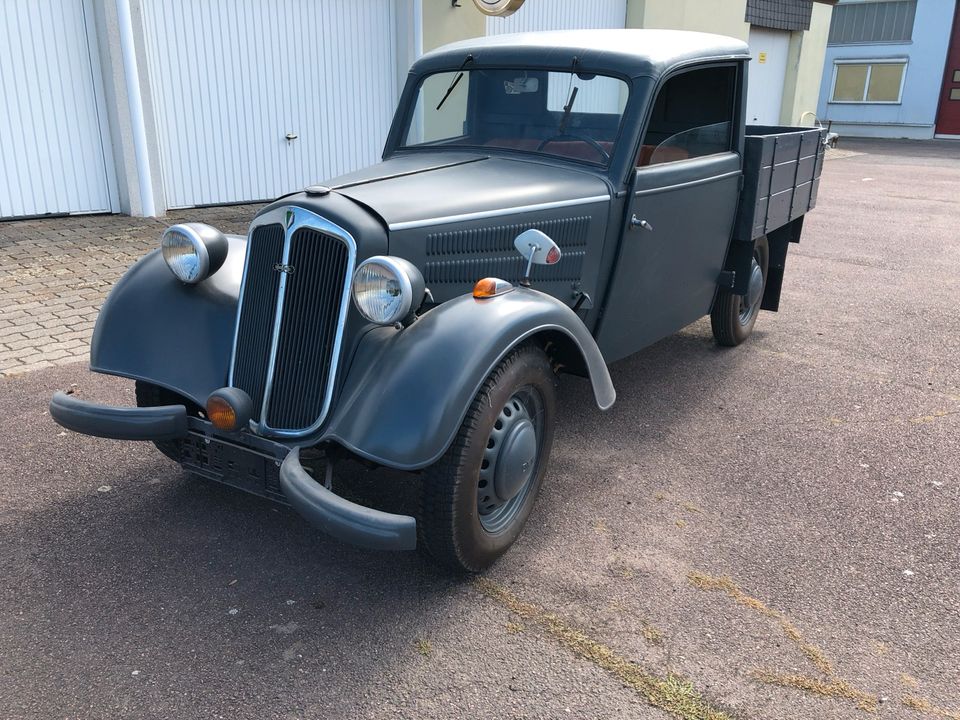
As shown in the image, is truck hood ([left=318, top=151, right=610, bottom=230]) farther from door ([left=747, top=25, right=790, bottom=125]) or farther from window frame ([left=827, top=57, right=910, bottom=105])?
window frame ([left=827, top=57, right=910, bottom=105])

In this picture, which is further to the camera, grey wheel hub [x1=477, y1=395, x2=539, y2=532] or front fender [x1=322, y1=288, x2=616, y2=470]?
grey wheel hub [x1=477, y1=395, x2=539, y2=532]

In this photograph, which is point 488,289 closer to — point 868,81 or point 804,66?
point 804,66

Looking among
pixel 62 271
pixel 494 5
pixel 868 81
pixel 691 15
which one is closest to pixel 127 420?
pixel 62 271

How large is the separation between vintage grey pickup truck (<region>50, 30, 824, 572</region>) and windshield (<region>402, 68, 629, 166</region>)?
0.4 inches

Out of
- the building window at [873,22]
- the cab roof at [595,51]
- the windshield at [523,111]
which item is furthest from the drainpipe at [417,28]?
the building window at [873,22]

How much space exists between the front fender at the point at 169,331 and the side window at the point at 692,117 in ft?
6.47

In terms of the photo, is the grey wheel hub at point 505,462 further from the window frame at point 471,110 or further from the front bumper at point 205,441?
the window frame at point 471,110

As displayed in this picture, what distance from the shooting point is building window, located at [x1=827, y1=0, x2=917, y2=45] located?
25.1 m

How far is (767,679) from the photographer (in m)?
2.43

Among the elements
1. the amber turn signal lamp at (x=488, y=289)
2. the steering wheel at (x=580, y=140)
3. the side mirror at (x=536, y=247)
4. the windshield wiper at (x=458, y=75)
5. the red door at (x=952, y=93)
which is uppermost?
the windshield wiper at (x=458, y=75)

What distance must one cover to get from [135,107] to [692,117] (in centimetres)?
583

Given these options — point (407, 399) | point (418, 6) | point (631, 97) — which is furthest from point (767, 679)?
point (418, 6)

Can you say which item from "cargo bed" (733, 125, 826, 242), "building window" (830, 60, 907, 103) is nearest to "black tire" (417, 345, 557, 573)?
"cargo bed" (733, 125, 826, 242)

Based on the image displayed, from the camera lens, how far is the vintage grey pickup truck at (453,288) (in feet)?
8.62
